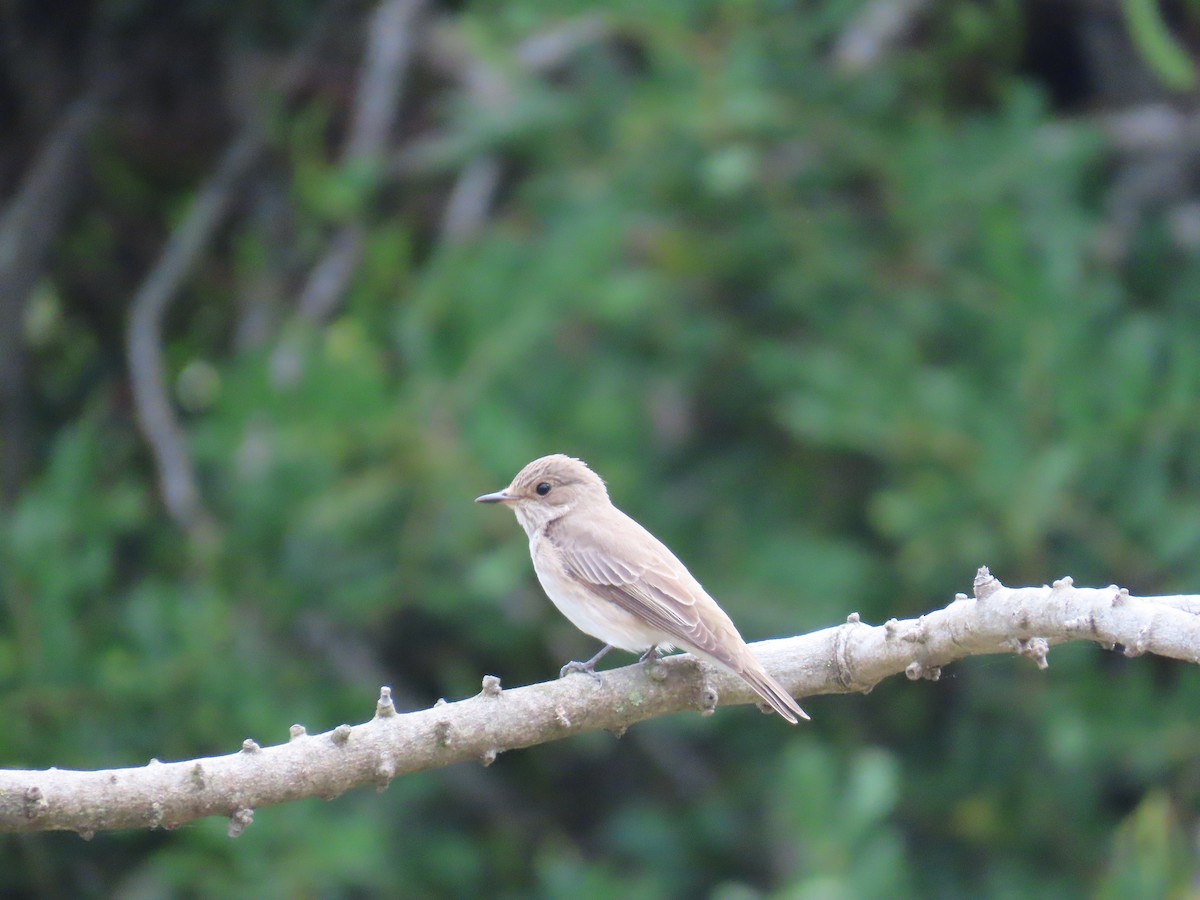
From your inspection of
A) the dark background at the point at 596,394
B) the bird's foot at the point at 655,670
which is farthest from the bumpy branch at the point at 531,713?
the dark background at the point at 596,394

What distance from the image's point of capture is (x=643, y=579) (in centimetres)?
466

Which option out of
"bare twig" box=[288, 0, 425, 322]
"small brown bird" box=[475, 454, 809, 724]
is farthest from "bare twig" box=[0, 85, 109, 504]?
"small brown bird" box=[475, 454, 809, 724]

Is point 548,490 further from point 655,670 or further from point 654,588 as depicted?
point 655,670

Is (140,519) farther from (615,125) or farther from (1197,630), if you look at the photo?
(1197,630)

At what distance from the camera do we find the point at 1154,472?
267 inches

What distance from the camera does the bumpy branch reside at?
3.01 meters

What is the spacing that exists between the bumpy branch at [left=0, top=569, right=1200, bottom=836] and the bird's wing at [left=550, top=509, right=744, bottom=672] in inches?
14.4

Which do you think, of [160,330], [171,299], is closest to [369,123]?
[171,299]

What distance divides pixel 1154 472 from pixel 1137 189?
Answer: 220 centimetres

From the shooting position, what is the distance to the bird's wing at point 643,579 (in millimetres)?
4188

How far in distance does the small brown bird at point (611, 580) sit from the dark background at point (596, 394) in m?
1.12

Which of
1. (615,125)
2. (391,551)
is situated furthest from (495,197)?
(391,551)

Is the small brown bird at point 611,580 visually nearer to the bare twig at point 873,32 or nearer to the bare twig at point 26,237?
the bare twig at point 873,32

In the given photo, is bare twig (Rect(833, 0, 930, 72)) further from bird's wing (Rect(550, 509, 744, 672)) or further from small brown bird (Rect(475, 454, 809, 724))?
bird's wing (Rect(550, 509, 744, 672))
